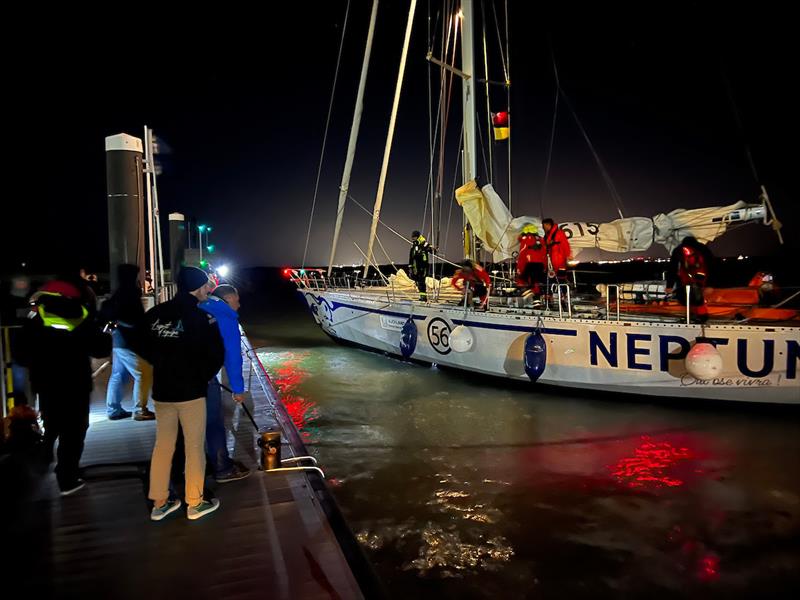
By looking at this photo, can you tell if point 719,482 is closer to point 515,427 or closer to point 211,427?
point 515,427

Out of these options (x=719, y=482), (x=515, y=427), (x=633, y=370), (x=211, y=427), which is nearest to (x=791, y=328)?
(x=633, y=370)

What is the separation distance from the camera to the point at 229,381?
4.25 m

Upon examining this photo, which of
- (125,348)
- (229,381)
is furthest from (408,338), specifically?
(229,381)

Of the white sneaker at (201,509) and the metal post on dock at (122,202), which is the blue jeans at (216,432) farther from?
the metal post on dock at (122,202)

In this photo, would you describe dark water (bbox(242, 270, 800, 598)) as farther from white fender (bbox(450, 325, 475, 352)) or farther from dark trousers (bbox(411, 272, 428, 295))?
dark trousers (bbox(411, 272, 428, 295))

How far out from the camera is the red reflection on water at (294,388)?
351 inches

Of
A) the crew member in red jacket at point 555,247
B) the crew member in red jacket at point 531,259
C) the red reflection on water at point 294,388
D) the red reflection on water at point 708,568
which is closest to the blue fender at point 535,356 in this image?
the crew member in red jacket at point 555,247

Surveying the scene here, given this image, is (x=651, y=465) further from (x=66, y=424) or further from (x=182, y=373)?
(x=66, y=424)

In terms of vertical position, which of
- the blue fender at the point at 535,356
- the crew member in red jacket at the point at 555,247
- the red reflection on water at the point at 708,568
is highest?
the crew member in red jacket at the point at 555,247

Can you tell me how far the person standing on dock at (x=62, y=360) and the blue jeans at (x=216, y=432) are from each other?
3.00 ft

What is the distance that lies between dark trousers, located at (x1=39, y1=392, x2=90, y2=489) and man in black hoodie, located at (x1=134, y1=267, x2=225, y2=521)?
731mm

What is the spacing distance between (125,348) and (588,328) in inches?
286

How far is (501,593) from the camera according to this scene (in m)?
4.01

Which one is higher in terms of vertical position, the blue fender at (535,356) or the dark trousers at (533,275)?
the dark trousers at (533,275)
